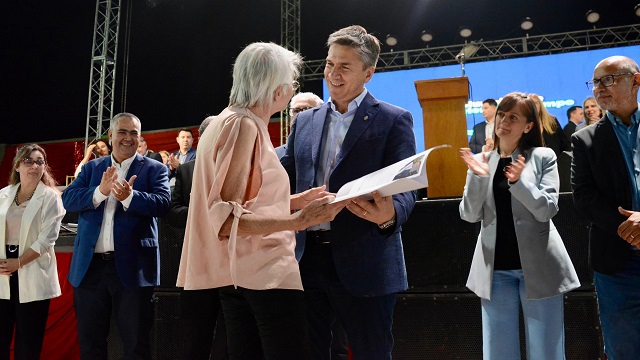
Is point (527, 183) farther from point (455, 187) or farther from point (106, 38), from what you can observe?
point (106, 38)

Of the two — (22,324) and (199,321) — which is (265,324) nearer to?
(199,321)

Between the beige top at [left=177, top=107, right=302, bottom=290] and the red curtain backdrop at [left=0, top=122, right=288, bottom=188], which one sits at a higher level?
the red curtain backdrop at [left=0, top=122, right=288, bottom=188]

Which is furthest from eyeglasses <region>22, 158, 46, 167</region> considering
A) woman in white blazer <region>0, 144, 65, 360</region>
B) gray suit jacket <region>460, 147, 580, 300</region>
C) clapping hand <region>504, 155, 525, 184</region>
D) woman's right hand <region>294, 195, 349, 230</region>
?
clapping hand <region>504, 155, 525, 184</region>

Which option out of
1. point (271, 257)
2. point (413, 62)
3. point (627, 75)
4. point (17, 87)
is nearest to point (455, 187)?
point (627, 75)

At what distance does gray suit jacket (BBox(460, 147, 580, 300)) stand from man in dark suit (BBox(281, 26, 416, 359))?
0.66m

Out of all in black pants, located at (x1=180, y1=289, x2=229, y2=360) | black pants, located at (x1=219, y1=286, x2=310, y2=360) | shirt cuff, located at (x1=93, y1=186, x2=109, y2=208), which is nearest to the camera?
black pants, located at (x1=219, y1=286, x2=310, y2=360)

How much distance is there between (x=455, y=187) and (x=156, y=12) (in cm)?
945

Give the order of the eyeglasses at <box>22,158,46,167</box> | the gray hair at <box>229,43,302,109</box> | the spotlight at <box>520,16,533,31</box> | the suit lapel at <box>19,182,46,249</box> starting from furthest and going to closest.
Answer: the spotlight at <box>520,16,533,31</box>
the eyeglasses at <box>22,158,46,167</box>
the suit lapel at <box>19,182,46,249</box>
the gray hair at <box>229,43,302,109</box>

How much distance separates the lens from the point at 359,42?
2.15 meters

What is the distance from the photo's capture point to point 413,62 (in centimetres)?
994

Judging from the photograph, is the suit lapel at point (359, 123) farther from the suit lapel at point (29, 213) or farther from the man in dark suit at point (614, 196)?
the suit lapel at point (29, 213)

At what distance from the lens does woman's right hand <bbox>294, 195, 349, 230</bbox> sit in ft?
5.21

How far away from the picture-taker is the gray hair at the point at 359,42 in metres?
2.14

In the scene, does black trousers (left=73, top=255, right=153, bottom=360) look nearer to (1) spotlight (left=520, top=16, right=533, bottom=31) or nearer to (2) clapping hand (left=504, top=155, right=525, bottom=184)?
(2) clapping hand (left=504, top=155, right=525, bottom=184)
